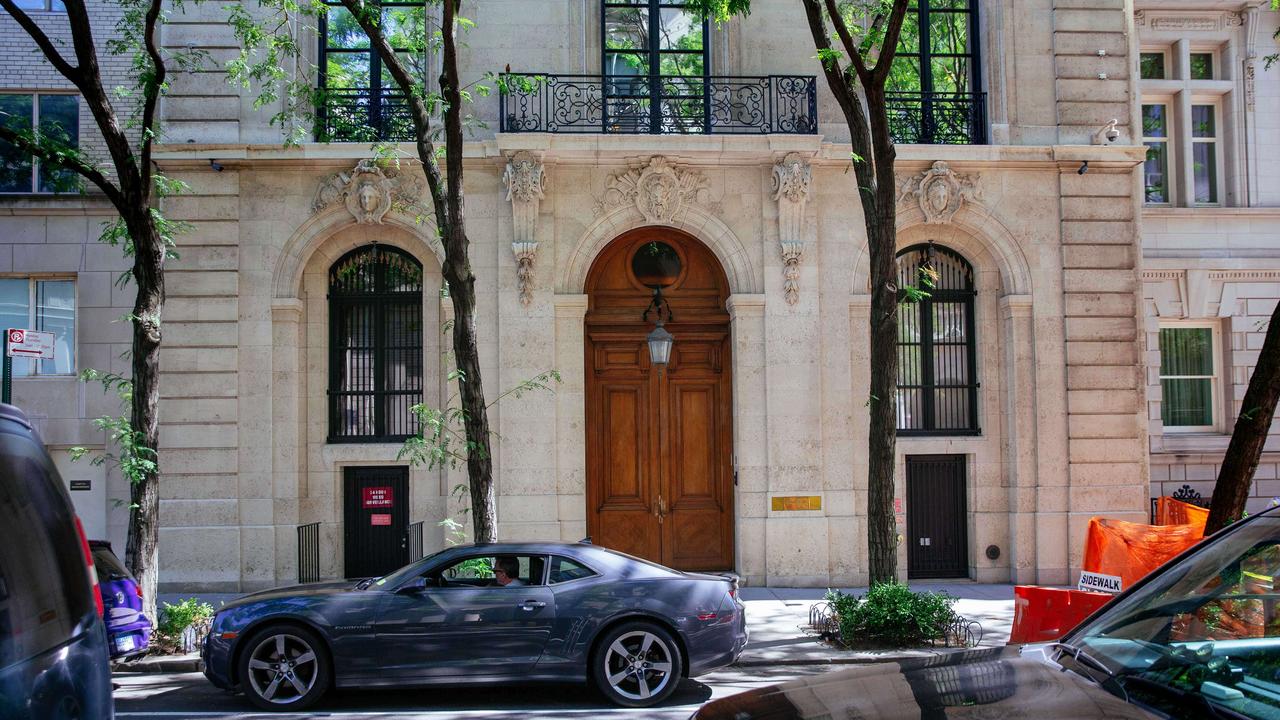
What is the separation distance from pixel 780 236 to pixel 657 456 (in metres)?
4.14

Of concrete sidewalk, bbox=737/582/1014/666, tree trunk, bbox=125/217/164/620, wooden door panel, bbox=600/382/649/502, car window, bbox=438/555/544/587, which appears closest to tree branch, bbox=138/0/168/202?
tree trunk, bbox=125/217/164/620

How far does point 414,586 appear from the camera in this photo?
9227mm

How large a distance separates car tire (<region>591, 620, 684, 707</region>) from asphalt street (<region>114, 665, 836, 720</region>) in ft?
0.51

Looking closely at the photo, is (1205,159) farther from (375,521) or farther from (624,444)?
(375,521)

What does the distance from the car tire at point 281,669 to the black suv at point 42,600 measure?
5.80 metres

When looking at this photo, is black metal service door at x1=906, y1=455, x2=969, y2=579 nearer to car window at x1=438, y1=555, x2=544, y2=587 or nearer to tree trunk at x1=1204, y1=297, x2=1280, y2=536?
tree trunk at x1=1204, y1=297, x2=1280, y2=536

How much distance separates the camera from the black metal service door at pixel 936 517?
16703 millimetres

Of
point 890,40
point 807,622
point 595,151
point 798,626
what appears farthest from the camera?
point 595,151

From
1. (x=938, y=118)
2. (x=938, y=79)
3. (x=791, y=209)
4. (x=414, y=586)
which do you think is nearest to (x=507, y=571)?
(x=414, y=586)

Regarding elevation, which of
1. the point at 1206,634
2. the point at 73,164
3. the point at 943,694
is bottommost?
the point at 943,694

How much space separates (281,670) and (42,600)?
6.36 meters

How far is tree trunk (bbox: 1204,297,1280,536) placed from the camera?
10836mm

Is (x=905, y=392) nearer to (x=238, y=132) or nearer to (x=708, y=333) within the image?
(x=708, y=333)

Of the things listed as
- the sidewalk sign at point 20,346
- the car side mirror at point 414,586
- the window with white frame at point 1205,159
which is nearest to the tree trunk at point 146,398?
the sidewalk sign at point 20,346
